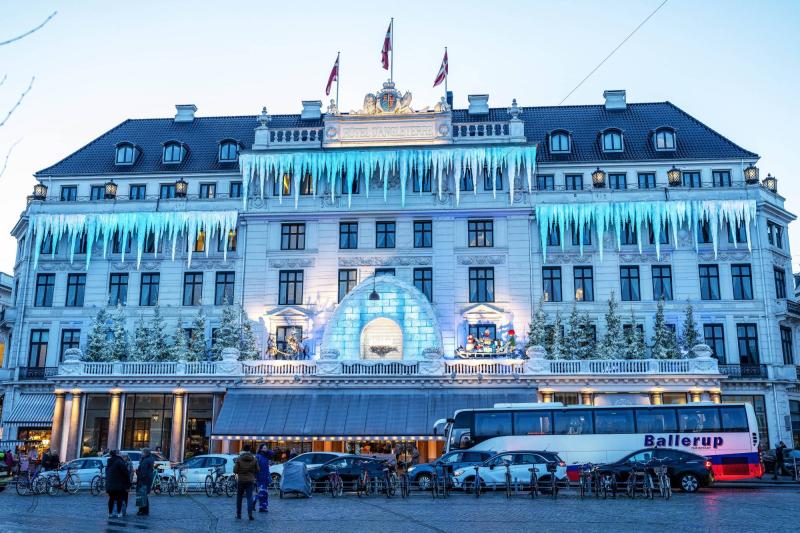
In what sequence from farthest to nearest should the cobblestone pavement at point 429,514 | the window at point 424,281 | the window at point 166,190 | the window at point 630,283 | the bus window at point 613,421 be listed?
1. the window at point 166,190
2. the window at point 424,281
3. the window at point 630,283
4. the bus window at point 613,421
5. the cobblestone pavement at point 429,514

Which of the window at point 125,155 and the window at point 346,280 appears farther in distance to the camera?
the window at point 125,155

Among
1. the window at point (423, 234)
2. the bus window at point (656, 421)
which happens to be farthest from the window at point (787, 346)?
the window at point (423, 234)

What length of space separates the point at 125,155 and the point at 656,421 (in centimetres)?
4140

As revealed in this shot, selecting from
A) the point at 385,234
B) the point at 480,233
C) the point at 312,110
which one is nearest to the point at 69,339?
the point at 385,234

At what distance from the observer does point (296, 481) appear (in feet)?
100

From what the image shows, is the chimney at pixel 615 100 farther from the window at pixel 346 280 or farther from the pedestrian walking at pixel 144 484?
the pedestrian walking at pixel 144 484

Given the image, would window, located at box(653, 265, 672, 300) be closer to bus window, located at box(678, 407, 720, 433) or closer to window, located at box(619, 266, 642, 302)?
window, located at box(619, 266, 642, 302)

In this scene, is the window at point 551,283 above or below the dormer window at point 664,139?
below

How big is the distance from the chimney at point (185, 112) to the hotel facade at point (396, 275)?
8.07 metres

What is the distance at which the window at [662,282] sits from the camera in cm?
5197

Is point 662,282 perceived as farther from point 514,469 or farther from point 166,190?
point 166,190

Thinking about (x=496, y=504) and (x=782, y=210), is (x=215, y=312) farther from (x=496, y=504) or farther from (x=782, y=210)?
(x=782, y=210)

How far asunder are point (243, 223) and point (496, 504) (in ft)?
106

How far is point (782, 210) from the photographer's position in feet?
178
